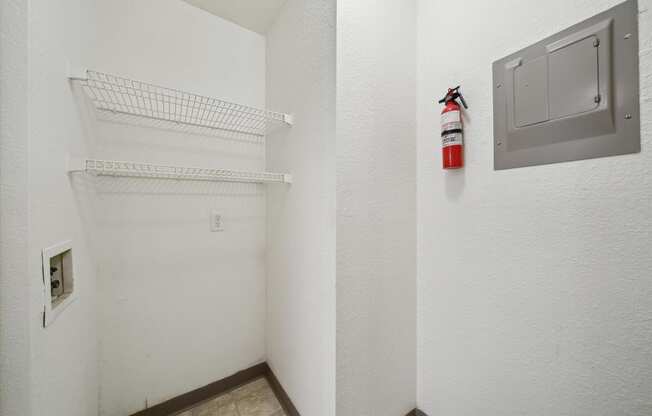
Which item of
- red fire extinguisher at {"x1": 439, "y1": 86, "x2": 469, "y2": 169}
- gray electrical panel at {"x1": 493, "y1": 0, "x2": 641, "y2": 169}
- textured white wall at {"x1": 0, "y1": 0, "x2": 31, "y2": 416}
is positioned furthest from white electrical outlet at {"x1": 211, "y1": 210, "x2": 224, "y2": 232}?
gray electrical panel at {"x1": 493, "y1": 0, "x2": 641, "y2": 169}

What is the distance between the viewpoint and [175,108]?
1.22 metres

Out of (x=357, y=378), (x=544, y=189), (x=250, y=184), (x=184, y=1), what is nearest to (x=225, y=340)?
(x=357, y=378)

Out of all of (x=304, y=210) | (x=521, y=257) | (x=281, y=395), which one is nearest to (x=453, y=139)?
(x=521, y=257)

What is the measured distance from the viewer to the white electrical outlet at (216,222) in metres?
1.34

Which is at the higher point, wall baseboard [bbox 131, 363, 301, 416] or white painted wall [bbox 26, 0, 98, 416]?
white painted wall [bbox 26, 0, 98, 416]

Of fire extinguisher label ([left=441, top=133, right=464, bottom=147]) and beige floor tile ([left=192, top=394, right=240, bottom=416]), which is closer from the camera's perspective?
fire extinguisher label ([left=441, top=133, right=464, bottom=147])

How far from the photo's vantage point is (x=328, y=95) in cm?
93

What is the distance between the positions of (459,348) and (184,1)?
Result: 7.52 feet

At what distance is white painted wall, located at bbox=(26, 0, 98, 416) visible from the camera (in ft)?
1.91

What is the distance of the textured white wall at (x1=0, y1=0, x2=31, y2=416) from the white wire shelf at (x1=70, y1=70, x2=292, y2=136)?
0.31 metres

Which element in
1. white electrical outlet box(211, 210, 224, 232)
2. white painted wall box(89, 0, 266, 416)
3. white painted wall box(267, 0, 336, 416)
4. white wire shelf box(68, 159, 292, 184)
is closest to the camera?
white wire shelf box(68, 159, 292, 184)

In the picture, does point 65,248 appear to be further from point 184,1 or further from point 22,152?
point 184,1

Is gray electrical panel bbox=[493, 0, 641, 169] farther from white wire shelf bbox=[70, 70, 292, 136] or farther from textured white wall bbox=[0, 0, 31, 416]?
textured white wall bbox=[0, 0, 31, 416]

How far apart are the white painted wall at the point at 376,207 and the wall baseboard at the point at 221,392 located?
54 centimetres
